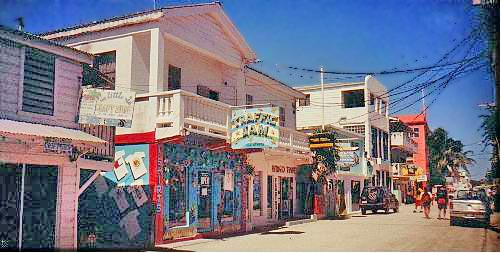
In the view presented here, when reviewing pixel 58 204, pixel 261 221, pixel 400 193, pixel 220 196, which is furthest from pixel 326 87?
pixel 58 204

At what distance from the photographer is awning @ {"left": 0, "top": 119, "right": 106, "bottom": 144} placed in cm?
1059

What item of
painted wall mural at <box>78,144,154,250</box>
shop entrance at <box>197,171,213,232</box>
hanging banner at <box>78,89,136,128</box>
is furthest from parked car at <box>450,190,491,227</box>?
hanging banner at <box>78,89,136,128</box>

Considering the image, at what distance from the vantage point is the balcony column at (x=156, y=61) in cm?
1547

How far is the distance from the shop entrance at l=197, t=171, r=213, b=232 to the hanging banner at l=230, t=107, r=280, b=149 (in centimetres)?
161

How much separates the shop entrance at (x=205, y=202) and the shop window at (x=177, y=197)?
1.01 meters

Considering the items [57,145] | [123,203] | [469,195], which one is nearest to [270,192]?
[469,195]

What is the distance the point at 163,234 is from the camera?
590 inches

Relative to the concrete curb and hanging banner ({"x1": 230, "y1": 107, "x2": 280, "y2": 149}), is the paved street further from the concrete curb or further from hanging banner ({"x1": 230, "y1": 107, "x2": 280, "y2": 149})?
hanging banner ({"x1": 230, "y1": 107, "x2": 280, "y2": 149})

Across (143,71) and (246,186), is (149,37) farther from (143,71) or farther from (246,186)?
(246,186)

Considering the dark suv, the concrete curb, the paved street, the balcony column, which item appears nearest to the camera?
the paved street

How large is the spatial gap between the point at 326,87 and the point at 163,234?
2700 cm

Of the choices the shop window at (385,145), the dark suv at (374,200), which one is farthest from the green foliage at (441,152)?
the dark suv at (374,200)

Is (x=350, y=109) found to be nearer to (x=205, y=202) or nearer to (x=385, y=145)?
(x=385, y=145)

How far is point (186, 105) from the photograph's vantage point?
593 inches
